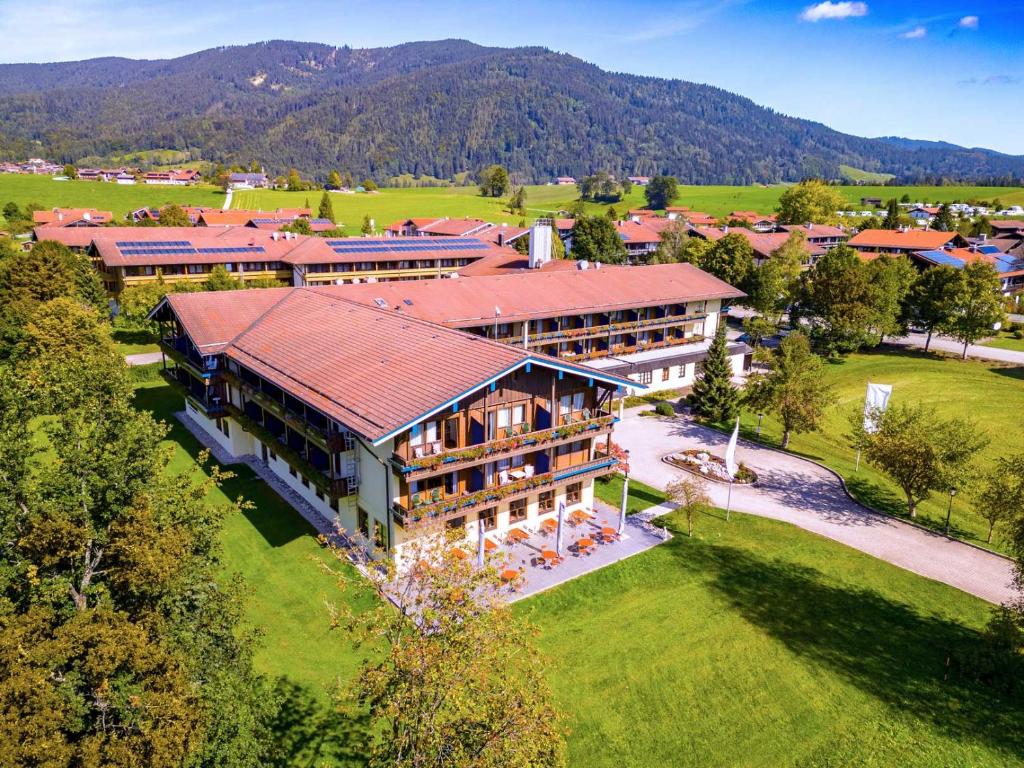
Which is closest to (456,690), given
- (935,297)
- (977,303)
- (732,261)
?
(732,261)

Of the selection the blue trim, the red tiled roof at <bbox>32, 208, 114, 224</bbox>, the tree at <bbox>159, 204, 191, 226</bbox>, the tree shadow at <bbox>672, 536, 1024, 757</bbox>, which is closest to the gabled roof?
the blue trim

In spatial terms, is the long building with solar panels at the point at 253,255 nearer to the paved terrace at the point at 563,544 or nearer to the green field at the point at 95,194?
the paved terrace at the point at 563,544

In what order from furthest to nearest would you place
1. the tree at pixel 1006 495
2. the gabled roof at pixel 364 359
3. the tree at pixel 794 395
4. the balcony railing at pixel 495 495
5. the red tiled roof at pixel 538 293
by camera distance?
the red tiled roof at pixel 538 293, the tree at pixel 794 395, the balcony railing at pixel 495 495, the gabled roof at pixel 364 359, the tree at pixel 1006 495

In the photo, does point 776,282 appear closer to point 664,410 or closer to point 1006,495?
point 664,410

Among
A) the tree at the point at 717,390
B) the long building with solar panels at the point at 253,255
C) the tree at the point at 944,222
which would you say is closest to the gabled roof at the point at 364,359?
the tree at the point at 717,390

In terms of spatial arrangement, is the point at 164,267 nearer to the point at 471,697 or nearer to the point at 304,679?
the point at 304,679

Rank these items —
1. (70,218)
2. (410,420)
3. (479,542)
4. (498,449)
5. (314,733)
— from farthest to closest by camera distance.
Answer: (70,218) → (479,542) → (498,449) → (410,420) → (314,733)
